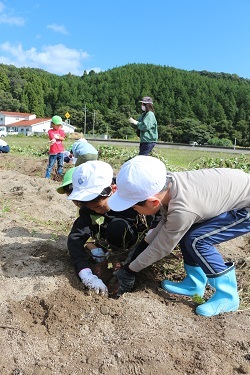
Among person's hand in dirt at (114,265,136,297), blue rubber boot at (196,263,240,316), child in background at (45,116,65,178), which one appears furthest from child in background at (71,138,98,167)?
child in background at (45,116,65,178)

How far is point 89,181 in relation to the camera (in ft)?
8.48

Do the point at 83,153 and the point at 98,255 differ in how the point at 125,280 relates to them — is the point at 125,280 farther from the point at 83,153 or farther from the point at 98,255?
the point at 83,153

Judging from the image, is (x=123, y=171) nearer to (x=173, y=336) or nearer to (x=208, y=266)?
(x=208, y=266)

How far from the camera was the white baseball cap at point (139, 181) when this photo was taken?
6.66ft

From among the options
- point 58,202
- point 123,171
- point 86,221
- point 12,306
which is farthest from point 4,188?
point 123,171

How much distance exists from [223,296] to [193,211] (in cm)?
56

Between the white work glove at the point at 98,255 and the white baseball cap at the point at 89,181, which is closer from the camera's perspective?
the white baseball cap at the point at 89,181

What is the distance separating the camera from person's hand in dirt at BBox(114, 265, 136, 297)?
2.38 m

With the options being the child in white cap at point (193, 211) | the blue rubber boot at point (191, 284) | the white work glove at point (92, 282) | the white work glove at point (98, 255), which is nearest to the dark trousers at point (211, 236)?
the child in white cap at point (193, 211)

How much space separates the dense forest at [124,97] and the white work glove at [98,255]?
6916cm

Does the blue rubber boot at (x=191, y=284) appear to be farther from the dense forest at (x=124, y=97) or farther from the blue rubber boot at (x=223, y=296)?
the dense forest at (x=124, y=97)

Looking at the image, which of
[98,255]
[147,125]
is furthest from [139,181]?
[147,125]

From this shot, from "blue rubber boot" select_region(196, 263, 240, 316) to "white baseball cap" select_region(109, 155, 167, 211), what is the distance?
65cm

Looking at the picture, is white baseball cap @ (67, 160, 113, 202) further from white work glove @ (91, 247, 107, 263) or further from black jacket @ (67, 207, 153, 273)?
white work glove @ (91, 247, 107, 263)
